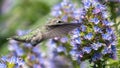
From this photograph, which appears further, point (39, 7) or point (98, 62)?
point (39, 7)

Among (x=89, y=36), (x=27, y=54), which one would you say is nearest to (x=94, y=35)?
(x=89, y=36)

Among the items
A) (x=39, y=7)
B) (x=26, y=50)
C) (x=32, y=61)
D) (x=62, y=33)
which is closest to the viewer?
(x=62, y=33)

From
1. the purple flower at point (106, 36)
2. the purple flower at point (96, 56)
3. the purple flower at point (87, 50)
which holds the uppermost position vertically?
the purple flower at point (106, 36)

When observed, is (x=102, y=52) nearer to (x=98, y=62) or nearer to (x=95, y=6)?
(x=98, y=62)

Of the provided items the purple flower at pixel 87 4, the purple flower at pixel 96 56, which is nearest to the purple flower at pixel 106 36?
the purple flower at pixel 96 56

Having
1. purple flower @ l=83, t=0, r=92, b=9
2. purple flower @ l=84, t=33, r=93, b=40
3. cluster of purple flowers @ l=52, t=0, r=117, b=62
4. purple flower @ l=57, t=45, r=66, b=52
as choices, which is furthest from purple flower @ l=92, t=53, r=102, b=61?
purple flower @ l=57, t=45, r=66, b=52

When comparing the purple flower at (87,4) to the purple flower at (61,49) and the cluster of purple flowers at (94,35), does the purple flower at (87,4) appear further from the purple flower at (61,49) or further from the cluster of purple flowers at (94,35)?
the purple flower at (61,49)

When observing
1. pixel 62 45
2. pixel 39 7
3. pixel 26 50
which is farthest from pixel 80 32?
pixel 39 7

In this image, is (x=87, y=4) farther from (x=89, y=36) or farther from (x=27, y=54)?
(x=27, y=54)

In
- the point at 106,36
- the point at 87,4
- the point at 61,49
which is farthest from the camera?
the point at 61,49
